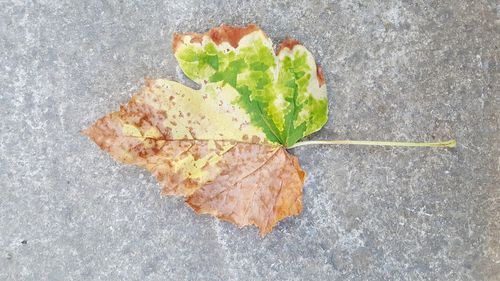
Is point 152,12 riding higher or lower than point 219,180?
higher

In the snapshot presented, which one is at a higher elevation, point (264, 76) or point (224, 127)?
point (264, 76)

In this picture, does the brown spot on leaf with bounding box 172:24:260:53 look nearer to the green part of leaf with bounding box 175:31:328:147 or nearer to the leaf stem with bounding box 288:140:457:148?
the green part of leaf with bounding box 175:31:328:147

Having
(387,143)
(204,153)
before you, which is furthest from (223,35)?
(387,143)

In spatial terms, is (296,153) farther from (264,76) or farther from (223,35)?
(223,35)

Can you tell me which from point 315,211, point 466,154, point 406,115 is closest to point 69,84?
point 315,211

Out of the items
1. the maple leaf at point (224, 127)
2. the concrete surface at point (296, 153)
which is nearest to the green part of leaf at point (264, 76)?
the maple leaf at point (224, 127)

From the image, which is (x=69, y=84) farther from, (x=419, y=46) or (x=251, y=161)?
(x=419, y=46)

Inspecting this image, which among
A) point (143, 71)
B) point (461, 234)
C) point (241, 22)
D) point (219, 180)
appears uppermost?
point (241, 22)

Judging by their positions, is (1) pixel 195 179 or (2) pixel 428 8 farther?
(2) pixel 428 8
